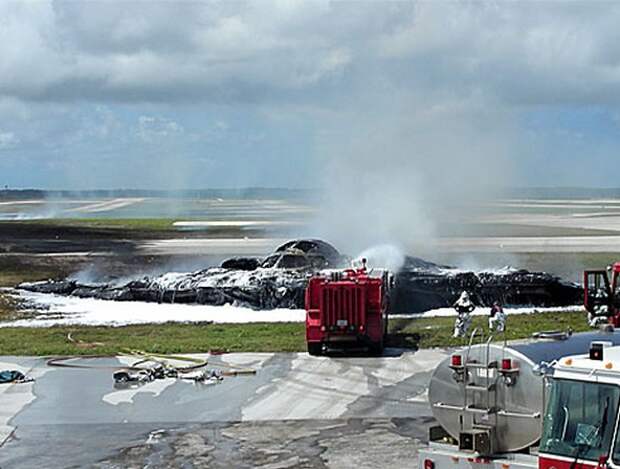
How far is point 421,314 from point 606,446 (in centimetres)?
2889

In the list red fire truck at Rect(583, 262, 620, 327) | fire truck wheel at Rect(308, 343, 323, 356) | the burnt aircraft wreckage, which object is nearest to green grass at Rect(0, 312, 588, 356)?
fire truck wheel at Rect(308, 343, 323, 356)

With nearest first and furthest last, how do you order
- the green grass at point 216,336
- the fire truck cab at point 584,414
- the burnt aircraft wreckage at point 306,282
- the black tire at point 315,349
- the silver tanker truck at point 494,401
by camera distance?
the fire truck cab at point 584,414
the silver tanker truck at point 494,401
the black tire at point 315,349
the green grass at point 216,336
the burnt aircraft wreckage at point 306,282

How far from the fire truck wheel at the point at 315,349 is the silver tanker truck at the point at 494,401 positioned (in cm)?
1712

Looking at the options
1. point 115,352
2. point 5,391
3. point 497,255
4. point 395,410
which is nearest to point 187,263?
point 497,255

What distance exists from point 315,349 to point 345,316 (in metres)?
1.28

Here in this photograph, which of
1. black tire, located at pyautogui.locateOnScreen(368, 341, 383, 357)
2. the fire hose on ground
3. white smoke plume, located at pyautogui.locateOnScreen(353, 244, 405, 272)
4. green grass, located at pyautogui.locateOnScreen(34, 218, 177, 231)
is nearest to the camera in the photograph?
the fire hose on ground

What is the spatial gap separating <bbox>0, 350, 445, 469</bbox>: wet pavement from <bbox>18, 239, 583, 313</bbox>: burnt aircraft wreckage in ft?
35.8

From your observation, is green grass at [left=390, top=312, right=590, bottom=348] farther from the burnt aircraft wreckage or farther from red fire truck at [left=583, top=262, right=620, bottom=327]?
red fire truck at [left=583, top=262, right=620, bottom=327]

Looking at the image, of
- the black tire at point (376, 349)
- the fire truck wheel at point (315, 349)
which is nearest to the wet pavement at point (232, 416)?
the fire truck wheel at point (315, 349)

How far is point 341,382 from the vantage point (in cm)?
2695

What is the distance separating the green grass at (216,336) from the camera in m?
32.7

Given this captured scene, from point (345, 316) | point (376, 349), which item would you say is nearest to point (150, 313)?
point (345, 316)

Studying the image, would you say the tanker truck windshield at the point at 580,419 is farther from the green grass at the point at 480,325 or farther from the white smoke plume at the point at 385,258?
the white smoke plume at the point at 385,258

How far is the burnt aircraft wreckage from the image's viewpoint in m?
41.5
